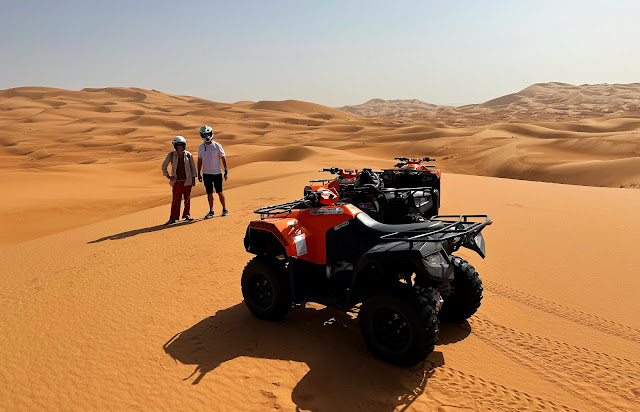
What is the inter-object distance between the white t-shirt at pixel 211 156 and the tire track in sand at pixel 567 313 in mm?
6101

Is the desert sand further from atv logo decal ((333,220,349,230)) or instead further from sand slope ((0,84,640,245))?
sand slope ((0,84,640,245))

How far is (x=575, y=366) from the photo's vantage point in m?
3.70

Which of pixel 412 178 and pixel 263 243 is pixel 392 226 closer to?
pixel 263 243

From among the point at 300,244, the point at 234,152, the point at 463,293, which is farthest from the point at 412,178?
Answer: the point at 234,152

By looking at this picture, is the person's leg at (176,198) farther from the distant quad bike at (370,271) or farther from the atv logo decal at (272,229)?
the atv logo decal at (272,229)

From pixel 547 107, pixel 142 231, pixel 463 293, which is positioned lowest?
pixel 142 231

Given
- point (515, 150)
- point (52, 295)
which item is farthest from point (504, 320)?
point (515, 150)

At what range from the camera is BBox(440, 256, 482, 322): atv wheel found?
4266 millimetres

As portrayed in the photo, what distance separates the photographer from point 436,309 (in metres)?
3.53

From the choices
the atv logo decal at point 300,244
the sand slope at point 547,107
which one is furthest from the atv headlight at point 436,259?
the sand slope at point 547,107

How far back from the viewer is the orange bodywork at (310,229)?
415cm

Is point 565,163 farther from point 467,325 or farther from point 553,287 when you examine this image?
point 467,325

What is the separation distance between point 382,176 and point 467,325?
19.9ft

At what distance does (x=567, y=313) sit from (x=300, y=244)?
300 centimetres
